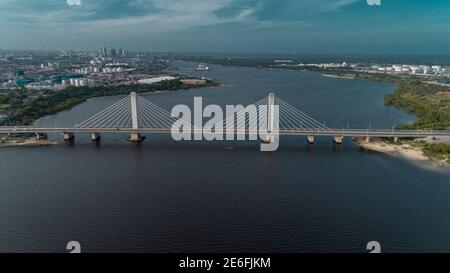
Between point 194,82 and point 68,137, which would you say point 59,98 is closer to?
point 68,137

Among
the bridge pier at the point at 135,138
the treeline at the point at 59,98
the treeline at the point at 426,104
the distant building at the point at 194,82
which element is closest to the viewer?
the bridge pier at the point at 135,138

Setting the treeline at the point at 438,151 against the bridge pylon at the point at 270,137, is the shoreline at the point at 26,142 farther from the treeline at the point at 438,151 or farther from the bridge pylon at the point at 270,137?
the treeline at the point at 438,151

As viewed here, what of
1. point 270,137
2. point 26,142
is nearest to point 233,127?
point 270,137

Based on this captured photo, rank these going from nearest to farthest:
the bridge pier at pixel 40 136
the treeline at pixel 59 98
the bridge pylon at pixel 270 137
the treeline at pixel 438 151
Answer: the treeline at pixel 438 151 → the bridge pylon at pixel 270 137 → the bridge pier at pixel 40 136 → the treeline at pixel 59 98

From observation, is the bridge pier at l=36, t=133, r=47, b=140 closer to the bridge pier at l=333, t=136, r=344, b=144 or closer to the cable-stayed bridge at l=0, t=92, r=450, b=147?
the cable-stayed bridge at l=0, t=92, r=450, b=147

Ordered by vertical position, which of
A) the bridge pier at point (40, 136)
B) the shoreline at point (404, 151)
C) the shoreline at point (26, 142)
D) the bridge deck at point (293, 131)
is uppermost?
the bridge deck at point (293, 131)

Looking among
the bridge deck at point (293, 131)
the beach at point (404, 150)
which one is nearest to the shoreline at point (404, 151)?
the beach at point (404, 150)
